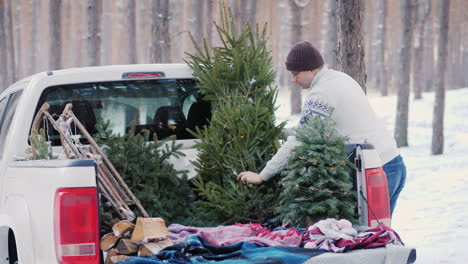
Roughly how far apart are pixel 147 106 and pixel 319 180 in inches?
74.0

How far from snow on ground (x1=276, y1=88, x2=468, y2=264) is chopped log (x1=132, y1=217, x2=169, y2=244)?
1454 mm

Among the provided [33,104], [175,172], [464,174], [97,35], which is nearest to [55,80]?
[33,104]

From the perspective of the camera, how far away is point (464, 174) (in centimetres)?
1600

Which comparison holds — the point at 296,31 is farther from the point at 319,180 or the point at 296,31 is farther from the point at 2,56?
the point at 319,180

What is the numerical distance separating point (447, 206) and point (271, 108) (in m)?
8.09

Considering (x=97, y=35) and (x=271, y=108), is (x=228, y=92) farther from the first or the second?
(x=97, y=35)

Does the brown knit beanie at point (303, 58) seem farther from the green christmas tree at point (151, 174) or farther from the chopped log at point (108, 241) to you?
the chopped log at point (108, 241)

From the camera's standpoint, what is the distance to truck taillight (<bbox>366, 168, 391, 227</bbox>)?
436cm

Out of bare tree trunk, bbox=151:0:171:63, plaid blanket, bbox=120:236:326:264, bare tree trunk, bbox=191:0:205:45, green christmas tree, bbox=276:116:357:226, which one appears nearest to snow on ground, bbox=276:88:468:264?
green christmas tree, bbox=276:116:357:226

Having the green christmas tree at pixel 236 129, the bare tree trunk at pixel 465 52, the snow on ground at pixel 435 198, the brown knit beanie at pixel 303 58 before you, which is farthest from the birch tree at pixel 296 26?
the bare tree trunk at pixel 465 52

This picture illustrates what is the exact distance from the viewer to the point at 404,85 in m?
A: 23.1

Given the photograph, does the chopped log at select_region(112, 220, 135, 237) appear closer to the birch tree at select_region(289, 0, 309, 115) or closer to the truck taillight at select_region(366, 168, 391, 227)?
the truck taillight at select_region(366, 168, 391, 227)

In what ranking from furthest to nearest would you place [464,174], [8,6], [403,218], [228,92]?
1. [8,6]
2. [464,174]
3. [403,218]
4. [228,92]

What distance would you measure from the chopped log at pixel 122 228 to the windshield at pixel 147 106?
158cm
